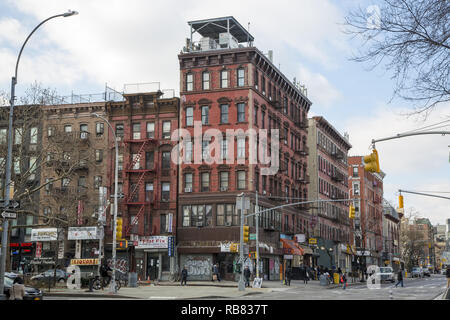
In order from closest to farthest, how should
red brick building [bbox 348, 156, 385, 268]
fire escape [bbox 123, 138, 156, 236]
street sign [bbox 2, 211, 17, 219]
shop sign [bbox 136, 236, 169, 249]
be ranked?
street sign [bbox 2, 211, 17, 219] → shop sign [bbox 136, 236, 169, 249] → fire escape [bbox 123, 138, 156, 236] → red brick building [bbox 348, 156, 385, 268]

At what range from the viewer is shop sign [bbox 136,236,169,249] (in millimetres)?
54062

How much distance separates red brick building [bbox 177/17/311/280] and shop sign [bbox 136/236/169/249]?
144 cm

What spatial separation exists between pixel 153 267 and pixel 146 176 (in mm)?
9282

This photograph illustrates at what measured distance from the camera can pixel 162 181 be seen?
185 ft

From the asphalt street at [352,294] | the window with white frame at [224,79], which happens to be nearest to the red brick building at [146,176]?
the window with white frame at [224,79]

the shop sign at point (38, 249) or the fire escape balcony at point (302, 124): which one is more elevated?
the fire escape balcony at point (302, 124)

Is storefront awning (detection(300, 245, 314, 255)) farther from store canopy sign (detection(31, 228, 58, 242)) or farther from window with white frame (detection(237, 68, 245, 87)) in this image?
store canopy sign (detection(31, 228, 58, 242))

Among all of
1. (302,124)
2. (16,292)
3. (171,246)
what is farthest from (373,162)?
(302,124)

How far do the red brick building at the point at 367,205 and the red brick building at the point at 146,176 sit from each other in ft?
154

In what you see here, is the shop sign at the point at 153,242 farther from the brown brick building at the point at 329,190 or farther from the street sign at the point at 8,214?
the street sign at the point at 8,214

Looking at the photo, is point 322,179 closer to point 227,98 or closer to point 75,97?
point 227,98

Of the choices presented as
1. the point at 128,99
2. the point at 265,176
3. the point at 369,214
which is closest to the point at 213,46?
the point at 128,99

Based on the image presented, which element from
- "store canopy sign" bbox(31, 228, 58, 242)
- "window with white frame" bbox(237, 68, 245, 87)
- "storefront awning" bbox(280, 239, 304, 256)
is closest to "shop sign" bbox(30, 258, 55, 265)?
"store canopy sign" bbox(31, 228, 58, 242)

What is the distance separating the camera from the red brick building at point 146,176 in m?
55.0
